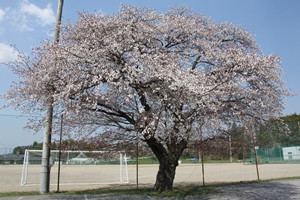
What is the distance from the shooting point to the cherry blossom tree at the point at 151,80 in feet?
27.1

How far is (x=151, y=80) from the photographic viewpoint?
829cm

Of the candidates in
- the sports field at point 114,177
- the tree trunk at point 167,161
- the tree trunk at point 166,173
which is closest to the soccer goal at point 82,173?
the sports field at point 114,177

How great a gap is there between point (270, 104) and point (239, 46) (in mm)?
3026

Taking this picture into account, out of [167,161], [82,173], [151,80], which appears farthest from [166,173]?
[82,173]

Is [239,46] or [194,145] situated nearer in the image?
[194,145]

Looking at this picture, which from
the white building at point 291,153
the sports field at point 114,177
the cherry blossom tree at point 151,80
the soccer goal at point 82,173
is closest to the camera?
the cherry blossom tree at point 151,80

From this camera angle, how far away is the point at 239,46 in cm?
1182

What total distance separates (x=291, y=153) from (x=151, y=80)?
3687cm

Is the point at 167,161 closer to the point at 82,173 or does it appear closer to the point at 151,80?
the point at 151,80

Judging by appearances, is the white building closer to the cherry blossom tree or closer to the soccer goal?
the soccer goal

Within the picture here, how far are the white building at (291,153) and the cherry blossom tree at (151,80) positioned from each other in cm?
3073

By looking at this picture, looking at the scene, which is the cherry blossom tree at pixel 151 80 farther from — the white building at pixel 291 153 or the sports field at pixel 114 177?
the white building at pixel 291 153

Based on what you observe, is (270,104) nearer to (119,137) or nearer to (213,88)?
(213,88)

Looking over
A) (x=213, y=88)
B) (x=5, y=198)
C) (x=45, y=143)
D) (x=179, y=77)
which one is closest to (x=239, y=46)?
(x=213, y=88)
